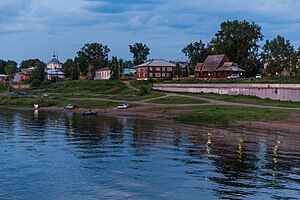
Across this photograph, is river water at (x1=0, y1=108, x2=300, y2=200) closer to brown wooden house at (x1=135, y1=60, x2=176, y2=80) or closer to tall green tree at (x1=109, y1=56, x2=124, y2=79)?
brown wooden house at (x1=135, y1=60, x2=176, y2=80)

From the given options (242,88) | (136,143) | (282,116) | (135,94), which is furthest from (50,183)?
(135,94)

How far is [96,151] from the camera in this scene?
1678 inches

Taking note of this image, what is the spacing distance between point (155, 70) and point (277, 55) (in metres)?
55.4

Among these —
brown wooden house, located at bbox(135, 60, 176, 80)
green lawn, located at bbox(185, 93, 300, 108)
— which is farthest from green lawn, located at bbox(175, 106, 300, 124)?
brown wooden house, located at bbox(135, 60, 176, 80)

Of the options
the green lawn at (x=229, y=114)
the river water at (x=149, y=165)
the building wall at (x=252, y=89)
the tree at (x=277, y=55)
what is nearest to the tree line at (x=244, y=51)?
the tree at (x=277, y=55)

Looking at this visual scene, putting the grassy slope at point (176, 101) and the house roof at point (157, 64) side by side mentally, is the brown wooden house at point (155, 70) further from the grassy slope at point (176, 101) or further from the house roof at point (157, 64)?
the grassy slope at point (176, 101)

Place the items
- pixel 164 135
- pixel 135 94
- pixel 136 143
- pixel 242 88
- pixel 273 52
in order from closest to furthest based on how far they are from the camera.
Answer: pixel 136 143 < pixel 164 135 < pixel 242 88 < pixel 135 94 < pixel 273 52

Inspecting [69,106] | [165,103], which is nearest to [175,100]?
[165,103]

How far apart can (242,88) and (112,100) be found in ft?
105

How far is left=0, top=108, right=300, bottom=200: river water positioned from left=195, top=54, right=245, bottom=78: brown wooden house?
79309 millimetres

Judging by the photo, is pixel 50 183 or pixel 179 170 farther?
pixel 179 170

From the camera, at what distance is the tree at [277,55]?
130 m

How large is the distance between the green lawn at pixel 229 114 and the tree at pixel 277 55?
56083 millimetres

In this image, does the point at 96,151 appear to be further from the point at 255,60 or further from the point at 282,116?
the point at 255,60
